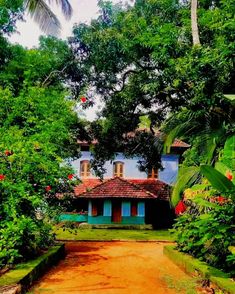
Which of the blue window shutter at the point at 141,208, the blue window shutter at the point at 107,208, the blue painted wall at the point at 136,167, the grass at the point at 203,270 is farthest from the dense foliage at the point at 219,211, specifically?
the blue painted wall at the point at 136,167

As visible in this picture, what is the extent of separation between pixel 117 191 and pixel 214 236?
1896 centimetres

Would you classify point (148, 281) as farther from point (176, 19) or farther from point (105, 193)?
point (105, 193)

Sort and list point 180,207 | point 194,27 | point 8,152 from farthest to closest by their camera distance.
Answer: point 180,207, point 194,27, point 8,152

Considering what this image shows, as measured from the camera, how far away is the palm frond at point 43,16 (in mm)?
12367

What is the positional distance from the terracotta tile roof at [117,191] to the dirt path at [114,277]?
13.0 meters

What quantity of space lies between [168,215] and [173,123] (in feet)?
58.9

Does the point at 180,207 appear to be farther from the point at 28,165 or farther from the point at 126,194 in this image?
the point at 126,194

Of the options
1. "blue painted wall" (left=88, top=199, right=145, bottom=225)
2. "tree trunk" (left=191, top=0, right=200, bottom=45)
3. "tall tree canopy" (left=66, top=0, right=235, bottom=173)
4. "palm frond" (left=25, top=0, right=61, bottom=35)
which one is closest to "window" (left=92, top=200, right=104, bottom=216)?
"blue painted wall" (left=88, top=199, right=145, bottom=225)

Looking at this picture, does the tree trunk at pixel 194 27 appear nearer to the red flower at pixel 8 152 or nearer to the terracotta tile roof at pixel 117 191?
the red flower at pixel 8 152

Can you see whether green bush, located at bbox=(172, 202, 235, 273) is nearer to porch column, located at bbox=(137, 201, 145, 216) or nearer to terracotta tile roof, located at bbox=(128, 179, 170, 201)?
porch column, located at bbox=(137, 201, 145, 216)

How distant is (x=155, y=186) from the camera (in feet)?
86.3

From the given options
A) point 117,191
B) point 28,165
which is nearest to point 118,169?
point 117,191

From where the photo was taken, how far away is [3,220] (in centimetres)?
752

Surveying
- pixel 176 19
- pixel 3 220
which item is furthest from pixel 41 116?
pixel 176 19
